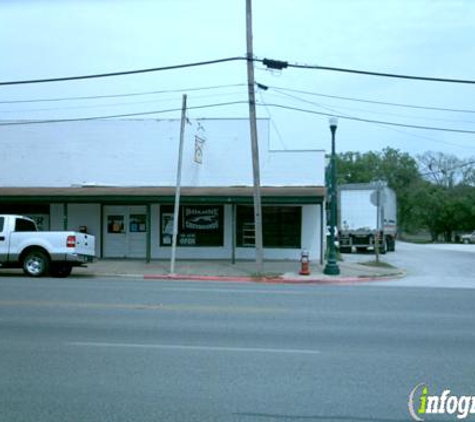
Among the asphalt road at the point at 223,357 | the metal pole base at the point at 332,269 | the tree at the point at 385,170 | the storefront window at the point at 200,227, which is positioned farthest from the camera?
the tree at the point at 385,170

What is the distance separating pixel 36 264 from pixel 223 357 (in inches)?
470

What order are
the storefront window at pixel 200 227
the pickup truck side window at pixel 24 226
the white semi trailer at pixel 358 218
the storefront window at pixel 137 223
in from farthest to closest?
the white semi trailer at pixel 358 218 → the storefront window at pixel 137 223 → the storefront window at pixel 200 227 → the pickup truck side window at pixel 24 226

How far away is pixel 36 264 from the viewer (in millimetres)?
17266

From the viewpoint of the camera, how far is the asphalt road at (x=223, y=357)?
5.13 metres

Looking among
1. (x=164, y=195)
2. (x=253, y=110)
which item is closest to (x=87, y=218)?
(x=164, y=195)

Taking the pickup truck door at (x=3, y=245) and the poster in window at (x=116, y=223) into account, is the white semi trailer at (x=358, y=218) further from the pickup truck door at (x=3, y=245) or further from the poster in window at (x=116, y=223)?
the pickup truck door at (x=3, y=245)

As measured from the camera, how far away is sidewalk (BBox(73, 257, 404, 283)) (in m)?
18.5

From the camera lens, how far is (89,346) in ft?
24.4

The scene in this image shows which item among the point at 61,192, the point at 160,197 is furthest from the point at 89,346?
the point at 61,192

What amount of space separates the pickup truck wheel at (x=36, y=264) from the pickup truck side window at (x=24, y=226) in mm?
1086

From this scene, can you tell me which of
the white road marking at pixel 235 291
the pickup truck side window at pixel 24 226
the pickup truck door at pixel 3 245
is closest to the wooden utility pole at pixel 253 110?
the white road marking at pixel 235 291

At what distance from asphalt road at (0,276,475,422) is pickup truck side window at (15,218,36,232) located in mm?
5976

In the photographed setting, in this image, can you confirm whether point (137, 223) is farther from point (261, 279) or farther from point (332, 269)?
point (332, 269)

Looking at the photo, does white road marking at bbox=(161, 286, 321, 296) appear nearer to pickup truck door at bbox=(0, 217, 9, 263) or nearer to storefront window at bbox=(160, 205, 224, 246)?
pickup truck door at bbox=(0, 217, 9, 263)
